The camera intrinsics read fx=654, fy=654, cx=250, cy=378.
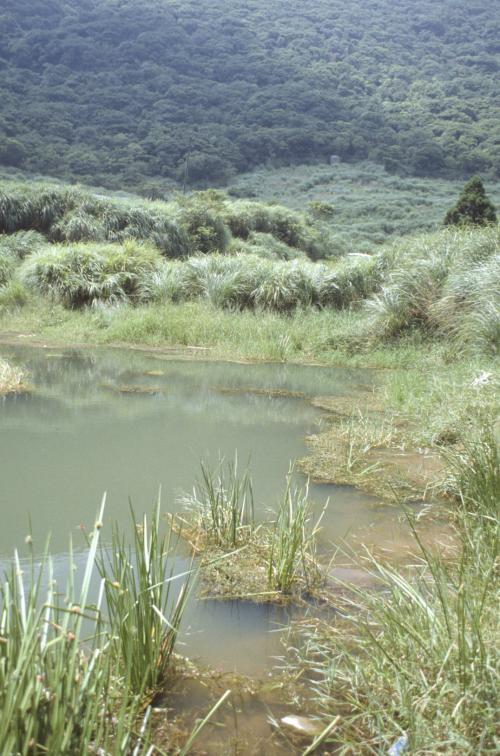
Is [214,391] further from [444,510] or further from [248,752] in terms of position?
[248,752]

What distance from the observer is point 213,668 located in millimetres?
2346

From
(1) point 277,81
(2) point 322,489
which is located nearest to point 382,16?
(1) point 277,81

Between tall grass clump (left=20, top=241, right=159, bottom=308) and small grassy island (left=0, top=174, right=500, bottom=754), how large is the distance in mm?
54

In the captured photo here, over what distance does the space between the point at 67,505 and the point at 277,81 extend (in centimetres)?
8442

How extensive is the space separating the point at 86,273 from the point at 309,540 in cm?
1378

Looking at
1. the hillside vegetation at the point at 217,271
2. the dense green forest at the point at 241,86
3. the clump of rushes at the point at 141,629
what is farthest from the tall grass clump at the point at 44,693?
the dense green forest at the point at 241,86

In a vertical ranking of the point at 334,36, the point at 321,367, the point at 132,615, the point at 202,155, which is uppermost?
the point at 334,36

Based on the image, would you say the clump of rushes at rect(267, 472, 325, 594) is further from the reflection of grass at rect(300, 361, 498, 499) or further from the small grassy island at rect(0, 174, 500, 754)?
the reflection of grass at rect(300, 361, 498, 499)

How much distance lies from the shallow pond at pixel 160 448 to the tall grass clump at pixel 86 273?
6.06 meters

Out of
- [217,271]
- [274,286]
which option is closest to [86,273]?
[217,271]

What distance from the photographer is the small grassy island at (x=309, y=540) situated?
5.62 feet

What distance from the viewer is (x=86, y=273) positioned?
15.8m

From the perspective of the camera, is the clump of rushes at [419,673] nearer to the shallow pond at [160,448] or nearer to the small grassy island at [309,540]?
the small grassy island at [309,540]

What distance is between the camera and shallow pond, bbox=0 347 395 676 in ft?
9.01
